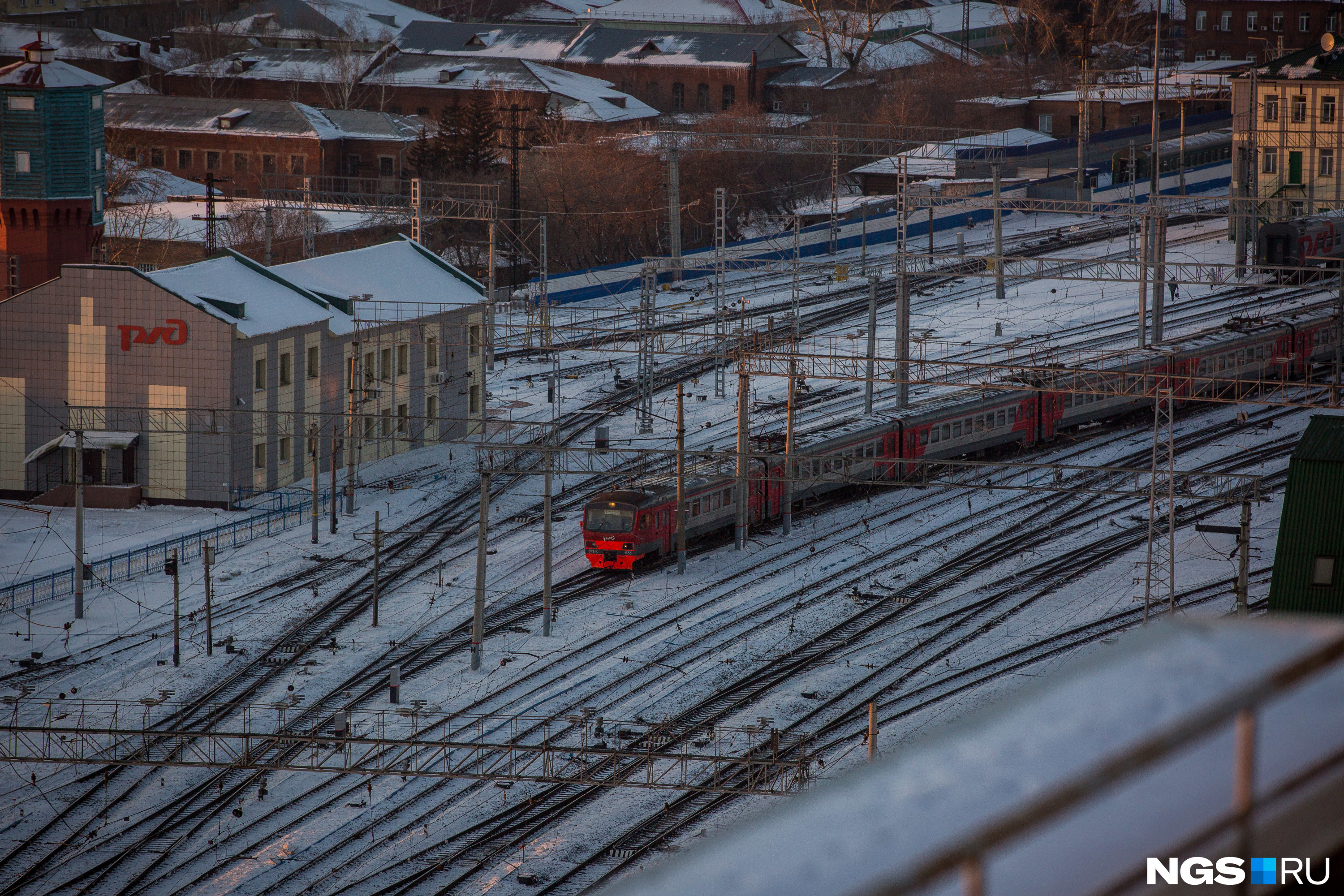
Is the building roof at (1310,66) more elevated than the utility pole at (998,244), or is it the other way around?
Answer: the building roof at (1310,66)

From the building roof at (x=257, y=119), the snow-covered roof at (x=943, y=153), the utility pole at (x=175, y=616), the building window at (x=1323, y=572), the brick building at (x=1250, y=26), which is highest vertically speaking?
the brick building at (x=1250, y=26)

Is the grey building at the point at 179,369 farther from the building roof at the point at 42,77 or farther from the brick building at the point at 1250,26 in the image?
the brick building at the point at 1250,26

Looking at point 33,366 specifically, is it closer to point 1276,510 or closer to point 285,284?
point 285,284

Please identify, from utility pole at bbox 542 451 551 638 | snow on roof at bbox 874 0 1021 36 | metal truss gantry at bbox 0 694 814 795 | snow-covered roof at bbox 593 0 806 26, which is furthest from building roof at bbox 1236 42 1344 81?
snow-covered roof at bbox 593 0 806 26

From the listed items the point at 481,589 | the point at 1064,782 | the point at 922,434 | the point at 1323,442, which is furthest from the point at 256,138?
the point at 1064,782

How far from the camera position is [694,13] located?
93750mm

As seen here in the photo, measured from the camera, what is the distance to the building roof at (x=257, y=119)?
6706 cm

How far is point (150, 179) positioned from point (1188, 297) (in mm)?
40532

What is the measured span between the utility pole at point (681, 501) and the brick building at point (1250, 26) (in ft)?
190

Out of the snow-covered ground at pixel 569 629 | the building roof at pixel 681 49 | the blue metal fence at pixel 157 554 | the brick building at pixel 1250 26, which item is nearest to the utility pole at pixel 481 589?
the snow-covered ground at pixel 569 629

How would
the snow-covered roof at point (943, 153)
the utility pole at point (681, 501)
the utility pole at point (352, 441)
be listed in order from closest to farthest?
the utility pole at point (681, 501), the utility pole at point (352, 441), the snow-covered roof at point (943, 153)

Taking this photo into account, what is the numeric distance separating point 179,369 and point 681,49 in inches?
2139

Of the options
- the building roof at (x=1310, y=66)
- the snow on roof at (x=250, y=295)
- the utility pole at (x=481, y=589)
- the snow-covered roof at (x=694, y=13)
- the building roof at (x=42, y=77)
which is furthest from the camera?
Result: the snow-covered roof at (x=694, y=13)

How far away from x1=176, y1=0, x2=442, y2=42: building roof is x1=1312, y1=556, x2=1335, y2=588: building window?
247 feet
